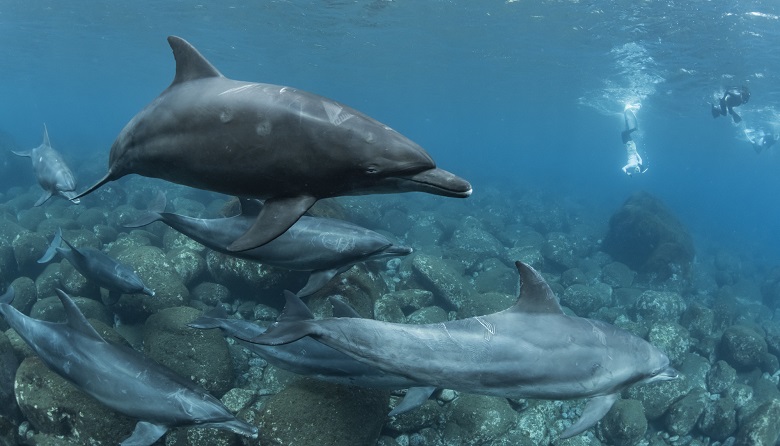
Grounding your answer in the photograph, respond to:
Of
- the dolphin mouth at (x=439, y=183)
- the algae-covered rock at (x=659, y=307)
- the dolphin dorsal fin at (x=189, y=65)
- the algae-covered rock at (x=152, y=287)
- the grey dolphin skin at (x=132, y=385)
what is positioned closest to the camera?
the dolphin mouth at (x=439, y=183)

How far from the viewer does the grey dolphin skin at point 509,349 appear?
13.4 ft

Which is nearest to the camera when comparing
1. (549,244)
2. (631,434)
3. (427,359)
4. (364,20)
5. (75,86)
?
(427,359)

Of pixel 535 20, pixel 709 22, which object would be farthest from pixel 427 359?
pixel 535 20

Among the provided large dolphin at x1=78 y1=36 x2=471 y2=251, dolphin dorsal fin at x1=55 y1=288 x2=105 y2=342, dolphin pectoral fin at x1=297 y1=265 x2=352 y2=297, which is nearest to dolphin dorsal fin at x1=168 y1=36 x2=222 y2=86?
large dolphin at x1=78 y1=36 x2=471 y2=251

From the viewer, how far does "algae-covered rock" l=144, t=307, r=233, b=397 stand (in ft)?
21.0

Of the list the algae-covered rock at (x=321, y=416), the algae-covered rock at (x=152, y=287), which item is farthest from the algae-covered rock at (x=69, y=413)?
the algae-covered rock at (x=152, y=287)

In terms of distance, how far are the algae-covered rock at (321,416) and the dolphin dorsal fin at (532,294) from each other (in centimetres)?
225

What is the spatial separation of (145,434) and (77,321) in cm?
143

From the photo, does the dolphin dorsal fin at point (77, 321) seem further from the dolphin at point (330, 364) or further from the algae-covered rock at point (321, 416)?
the algae-covered rock at point (321, 416)

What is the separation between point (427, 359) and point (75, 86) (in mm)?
96997

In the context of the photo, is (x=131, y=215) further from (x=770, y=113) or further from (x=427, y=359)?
(x=770, y=113)

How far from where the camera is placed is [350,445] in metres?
5.26

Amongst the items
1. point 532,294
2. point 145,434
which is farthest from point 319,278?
point 532,294

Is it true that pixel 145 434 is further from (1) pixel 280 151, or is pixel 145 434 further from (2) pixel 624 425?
(2) pixel 624 425
